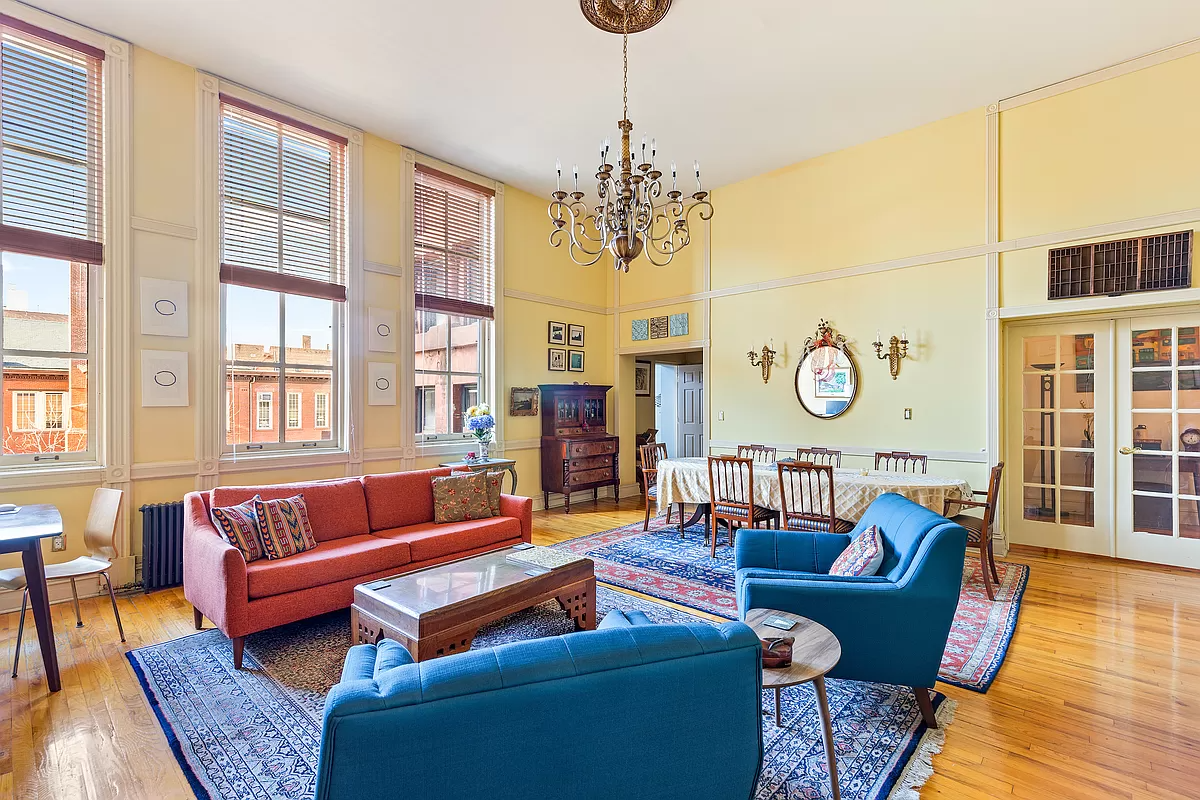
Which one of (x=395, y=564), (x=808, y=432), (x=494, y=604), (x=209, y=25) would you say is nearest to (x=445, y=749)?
(x=494, y=604)

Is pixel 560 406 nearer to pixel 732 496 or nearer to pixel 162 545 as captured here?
pixel 732 496

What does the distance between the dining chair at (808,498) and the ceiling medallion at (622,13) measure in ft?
11.3

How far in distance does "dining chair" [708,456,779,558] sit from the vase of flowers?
8.08 feet

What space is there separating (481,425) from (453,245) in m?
2.19

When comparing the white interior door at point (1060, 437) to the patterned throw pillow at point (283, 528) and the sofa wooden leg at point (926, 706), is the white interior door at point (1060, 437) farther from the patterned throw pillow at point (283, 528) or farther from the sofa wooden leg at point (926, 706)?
the patterned throw pillow at point (283, 528)

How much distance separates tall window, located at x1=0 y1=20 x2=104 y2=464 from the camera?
153 inches

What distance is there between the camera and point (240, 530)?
333 centimetres

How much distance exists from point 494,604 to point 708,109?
469cm

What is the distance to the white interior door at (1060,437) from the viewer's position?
4.93 metres

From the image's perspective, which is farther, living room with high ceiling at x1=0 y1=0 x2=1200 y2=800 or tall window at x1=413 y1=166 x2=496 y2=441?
tall window at x1=413 y1=166 x2=496 y2=441

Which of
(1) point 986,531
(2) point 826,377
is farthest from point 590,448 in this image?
(1) point 986,531

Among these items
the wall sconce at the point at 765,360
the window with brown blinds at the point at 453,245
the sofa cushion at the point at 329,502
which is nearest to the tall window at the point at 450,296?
the window with brown blinds at the point at 453,245

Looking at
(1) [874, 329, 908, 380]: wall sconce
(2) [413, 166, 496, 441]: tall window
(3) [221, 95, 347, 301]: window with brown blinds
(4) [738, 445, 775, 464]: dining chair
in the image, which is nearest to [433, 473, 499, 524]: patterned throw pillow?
(2) [413, 166, 496, 441]: tall window

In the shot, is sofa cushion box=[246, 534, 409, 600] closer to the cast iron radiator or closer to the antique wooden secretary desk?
the cast iron radiator
